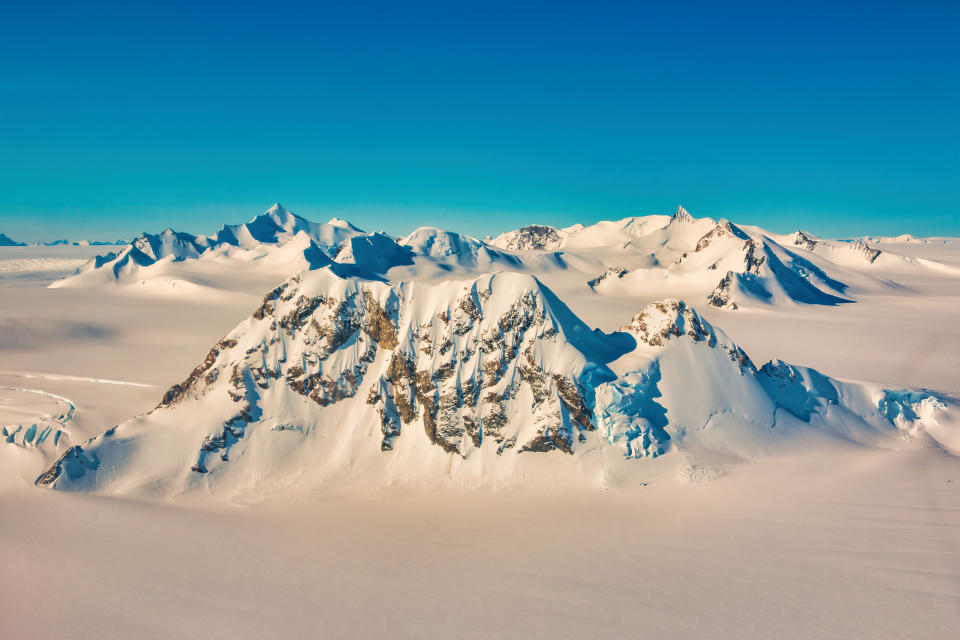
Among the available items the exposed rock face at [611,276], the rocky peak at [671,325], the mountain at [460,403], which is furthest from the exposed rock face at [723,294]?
the rocky peak at [671,325]

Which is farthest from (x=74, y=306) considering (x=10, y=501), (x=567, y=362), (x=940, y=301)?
(x=940, y=301)

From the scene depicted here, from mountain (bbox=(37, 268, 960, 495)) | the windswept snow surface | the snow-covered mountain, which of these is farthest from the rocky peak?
the snow-covered mountain

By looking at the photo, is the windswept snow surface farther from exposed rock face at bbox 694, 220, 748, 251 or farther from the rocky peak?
exposed rock face at bbox 694, 220, 748, 251

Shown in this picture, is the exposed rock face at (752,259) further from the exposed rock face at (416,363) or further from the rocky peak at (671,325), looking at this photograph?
the exposed rock face at (416,363)

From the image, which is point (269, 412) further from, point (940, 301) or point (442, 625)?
point (940, 301)

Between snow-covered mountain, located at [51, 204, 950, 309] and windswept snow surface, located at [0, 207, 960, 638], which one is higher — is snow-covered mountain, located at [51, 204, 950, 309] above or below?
above
